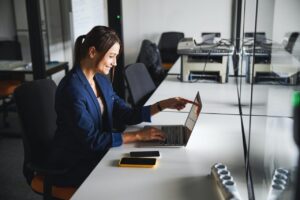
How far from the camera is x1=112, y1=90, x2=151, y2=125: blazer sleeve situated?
186 cm

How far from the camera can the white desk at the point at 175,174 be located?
3.90 feet

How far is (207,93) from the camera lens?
259 centimetres

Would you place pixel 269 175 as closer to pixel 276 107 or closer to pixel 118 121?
pixel 276 107

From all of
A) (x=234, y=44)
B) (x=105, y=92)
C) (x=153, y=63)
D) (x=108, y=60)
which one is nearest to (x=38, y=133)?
(x=105, y=92)

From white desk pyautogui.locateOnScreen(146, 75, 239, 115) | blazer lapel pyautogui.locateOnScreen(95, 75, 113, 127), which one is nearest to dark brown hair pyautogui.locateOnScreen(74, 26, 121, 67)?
blazer lapel pyautogui.locateOnScreen(95, 75, 113, 127)

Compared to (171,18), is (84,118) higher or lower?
lower

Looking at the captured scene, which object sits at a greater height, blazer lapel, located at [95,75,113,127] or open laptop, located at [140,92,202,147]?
blazer lapel, located at [95,75,113,127]

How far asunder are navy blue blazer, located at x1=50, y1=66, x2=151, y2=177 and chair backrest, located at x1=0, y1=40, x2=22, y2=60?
303 cm

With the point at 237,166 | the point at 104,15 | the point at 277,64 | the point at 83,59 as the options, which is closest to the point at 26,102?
the point at 83,59

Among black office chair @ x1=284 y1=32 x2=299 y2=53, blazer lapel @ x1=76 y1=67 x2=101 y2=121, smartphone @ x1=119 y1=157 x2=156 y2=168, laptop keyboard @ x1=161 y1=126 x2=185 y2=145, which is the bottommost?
smartphone @ x1=119 y1=157 x2=156 y2=168

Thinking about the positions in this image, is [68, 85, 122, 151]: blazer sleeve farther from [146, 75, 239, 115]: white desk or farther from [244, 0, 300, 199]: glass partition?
[146, 75, 239, 115]: white desk

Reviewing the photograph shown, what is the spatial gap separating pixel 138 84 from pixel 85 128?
100cm

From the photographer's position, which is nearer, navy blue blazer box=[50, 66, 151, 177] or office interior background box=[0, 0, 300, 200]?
office interior background box=[0, 0, 300, 200]

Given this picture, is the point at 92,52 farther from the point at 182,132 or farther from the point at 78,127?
the point at 182,132
